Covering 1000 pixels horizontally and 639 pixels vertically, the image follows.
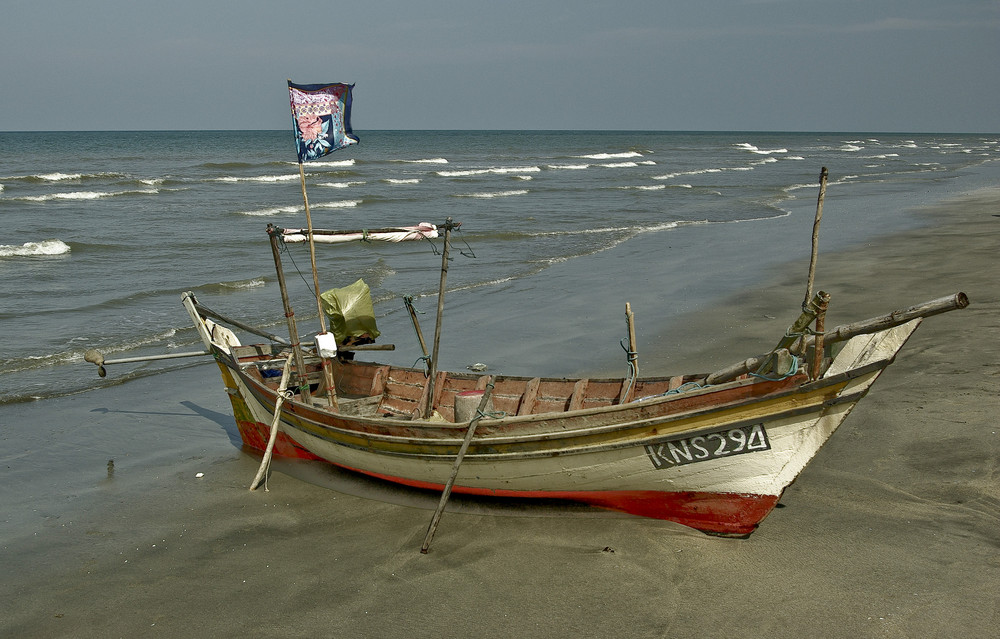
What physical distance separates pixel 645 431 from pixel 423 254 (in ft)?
54.0

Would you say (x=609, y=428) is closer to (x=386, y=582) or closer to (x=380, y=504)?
(x=386, y=582)

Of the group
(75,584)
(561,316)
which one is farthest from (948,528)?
(561,316)

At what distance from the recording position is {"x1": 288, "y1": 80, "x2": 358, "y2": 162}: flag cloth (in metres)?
8.35

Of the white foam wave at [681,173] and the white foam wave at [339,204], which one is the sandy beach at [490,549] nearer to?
the white foam wave at [339,204]

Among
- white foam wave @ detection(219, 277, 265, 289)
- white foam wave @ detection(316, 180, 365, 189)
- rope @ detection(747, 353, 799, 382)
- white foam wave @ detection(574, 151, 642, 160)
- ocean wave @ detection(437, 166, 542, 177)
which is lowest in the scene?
white foam wave @ detection(219, 277, 265, 289)

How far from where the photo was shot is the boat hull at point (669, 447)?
6000 mm

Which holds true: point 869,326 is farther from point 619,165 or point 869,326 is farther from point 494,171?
point 619,165

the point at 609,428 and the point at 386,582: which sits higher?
the point at 609,428

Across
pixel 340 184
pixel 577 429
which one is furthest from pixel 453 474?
pixel 340 184

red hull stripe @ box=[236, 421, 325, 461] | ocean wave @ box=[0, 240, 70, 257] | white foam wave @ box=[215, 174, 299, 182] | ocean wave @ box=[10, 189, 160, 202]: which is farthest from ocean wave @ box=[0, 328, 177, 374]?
white foam wave @ box=[215, 174, 299, 182]

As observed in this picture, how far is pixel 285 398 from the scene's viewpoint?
27.4 ft

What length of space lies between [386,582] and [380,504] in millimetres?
1505

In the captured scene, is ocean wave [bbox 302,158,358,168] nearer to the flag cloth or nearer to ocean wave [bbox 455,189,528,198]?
ocean wave [bbox 455,189,528,198]

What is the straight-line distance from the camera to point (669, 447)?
635cm
